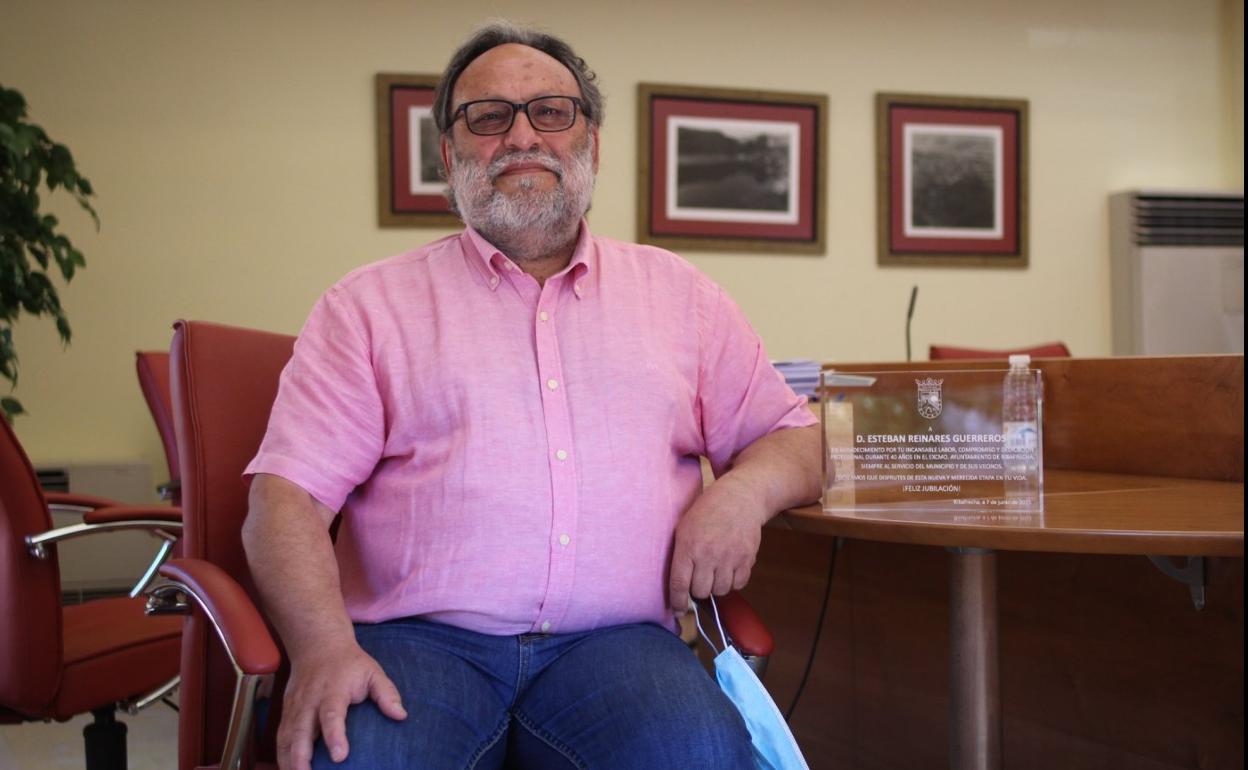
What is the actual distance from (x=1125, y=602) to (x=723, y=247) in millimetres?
3419

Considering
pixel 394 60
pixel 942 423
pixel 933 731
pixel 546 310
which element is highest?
pixel 394 60

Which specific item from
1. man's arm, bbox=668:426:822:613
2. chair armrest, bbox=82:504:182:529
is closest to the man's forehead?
man's arm, bbox=668:426:822:613

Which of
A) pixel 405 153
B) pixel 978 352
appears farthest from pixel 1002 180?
pixel 405 153

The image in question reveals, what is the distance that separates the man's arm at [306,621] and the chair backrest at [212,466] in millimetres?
94

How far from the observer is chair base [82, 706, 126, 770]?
2191mm

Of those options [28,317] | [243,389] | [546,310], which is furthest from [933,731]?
[28,317]

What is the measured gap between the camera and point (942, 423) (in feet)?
5.05

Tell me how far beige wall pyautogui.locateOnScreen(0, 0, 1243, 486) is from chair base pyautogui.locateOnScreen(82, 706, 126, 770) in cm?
265

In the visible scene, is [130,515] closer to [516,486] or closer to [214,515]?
[214,515]

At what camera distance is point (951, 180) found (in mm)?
5426

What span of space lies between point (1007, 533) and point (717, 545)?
1.30 ft

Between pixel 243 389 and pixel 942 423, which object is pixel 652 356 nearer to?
pixel 942 423

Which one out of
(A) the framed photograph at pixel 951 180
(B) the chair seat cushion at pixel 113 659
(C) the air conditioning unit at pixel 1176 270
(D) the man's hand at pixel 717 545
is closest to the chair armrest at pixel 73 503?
(B) the chair seat cushion at pixel 113 659

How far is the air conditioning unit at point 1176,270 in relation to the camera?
18.1ft
